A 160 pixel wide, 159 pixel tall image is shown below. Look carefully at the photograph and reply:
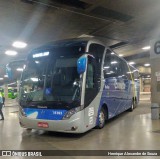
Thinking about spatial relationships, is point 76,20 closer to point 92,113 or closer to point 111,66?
point 111,66

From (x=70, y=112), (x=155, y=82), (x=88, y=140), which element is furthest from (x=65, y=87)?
(x=155, y=82)

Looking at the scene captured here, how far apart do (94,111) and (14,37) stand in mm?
5182

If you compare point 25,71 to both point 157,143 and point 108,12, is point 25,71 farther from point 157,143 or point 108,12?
point 157,143

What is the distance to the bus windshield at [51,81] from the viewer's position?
5969 millimetres

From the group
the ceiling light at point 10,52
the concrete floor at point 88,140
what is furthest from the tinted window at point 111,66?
the ceiling light at point 10,52

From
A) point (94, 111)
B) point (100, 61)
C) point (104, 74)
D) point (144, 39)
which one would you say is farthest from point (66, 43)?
point (144, 39)

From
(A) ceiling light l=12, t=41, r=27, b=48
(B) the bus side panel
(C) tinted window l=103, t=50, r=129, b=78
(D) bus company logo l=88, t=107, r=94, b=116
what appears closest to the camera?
(B) the bus side panel

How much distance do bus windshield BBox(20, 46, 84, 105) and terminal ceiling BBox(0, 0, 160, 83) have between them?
1560 millimetres

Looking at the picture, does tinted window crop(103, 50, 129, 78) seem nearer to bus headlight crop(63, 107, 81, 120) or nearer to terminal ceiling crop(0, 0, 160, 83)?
terminal ceiling crop(0, 0, 160, 83)

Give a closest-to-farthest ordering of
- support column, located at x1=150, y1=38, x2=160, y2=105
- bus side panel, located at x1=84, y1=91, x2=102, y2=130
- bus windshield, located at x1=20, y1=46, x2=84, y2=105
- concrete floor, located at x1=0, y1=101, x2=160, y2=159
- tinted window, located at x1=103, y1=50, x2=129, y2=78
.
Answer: concrete floor, located at x1=0, y1=101, x2=160, y2=159 → bus windshield, located at x1=20, y1=46, x2=84, y2=105 → bus side panel, located at x1=84, y1=91, x2=102, y2=130 → tinted window, located at x1=103, y1=50, x2=129, y2=78 → support column, located at x1=150, y1=38, x2=160, y2=105

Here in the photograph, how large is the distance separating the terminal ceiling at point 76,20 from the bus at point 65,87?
1.04 metres

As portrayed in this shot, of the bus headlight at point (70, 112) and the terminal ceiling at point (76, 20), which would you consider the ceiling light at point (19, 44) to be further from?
the bus headlight at point (70, 112)

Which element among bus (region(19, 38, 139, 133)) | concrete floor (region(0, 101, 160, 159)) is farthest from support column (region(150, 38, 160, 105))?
bus (region(19, 38, 139, 133))

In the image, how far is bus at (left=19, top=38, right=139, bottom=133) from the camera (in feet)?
19.3
